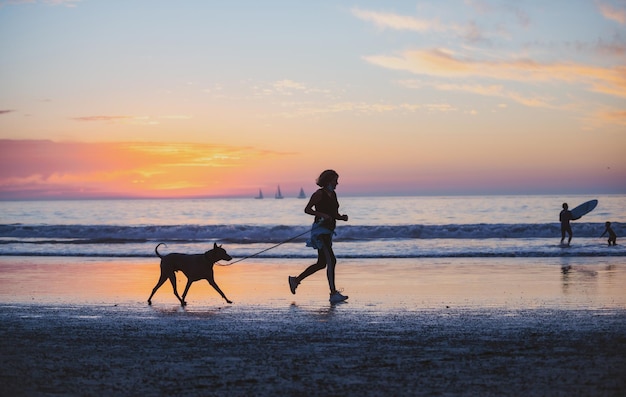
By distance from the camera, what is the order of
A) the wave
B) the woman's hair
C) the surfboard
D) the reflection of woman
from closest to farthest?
the reflection of woman, the woman's hair, the surfboard, the wave

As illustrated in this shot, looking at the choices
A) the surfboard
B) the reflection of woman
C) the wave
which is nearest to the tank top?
the reflection of woman

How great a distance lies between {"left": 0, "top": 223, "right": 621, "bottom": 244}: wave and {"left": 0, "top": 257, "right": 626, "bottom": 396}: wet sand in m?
22.0

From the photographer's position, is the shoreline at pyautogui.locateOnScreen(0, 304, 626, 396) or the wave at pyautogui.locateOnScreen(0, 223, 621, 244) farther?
the wave at pyautogui.locateOnScreen(0, 223, 621, 244)

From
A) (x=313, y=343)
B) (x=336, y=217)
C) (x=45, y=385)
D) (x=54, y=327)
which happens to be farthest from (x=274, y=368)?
(x=336, y=217)

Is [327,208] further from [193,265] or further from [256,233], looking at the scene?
[256,233]

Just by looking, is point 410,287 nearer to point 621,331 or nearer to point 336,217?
point 336,217

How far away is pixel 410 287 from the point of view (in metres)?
13.1

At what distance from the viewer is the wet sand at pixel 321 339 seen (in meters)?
5.36

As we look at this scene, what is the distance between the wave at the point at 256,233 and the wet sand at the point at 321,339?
72.3 feet

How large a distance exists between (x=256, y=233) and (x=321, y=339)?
→ 3288 centimetres

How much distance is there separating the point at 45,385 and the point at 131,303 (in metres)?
5.80

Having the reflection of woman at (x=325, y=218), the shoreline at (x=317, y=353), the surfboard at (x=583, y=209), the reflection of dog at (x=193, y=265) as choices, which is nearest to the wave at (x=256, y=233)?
the surfboard at (x=583, y=209)

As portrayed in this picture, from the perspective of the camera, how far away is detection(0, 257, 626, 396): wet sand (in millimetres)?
5355

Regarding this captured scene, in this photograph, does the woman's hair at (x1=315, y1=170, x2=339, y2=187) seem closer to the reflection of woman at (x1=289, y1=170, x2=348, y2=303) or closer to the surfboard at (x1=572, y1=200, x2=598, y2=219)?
the reflection of woman at (x1=289, y1=170, x2=348, y2=303)
